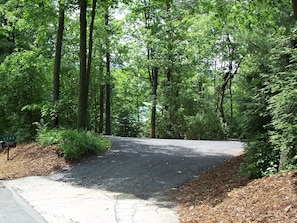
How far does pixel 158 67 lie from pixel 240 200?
17202 millimetres

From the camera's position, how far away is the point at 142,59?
2267cm

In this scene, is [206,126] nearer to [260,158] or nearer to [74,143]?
[74,143]

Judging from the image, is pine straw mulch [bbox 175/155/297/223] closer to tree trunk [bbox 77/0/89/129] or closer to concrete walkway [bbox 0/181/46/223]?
concrete walkway [bbox 0/181/46/223]

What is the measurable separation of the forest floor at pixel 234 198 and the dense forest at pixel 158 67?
20.4 inches

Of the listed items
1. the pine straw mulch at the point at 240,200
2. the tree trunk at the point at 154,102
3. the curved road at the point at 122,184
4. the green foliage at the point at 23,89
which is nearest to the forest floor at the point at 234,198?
the pine straw mulch at the point at 240,200

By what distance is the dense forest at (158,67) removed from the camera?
6688 mm

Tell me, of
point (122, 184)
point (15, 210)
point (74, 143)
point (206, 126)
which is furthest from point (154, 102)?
point (15, 210)

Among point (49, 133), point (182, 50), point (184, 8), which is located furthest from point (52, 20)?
point (184, 8)

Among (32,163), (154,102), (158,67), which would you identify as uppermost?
(158,67)

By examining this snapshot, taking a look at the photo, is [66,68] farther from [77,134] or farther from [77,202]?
[77,202]

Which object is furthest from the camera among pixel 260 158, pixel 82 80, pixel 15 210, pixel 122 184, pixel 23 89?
pixel 23 89

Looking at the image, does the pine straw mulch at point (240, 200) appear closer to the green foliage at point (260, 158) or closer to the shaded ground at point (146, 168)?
the green foliage at point (260, 158)

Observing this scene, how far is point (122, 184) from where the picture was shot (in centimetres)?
792

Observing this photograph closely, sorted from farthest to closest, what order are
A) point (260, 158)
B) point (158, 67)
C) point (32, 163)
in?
point (158, 67)
point (32, 163)
point (260, 158)
